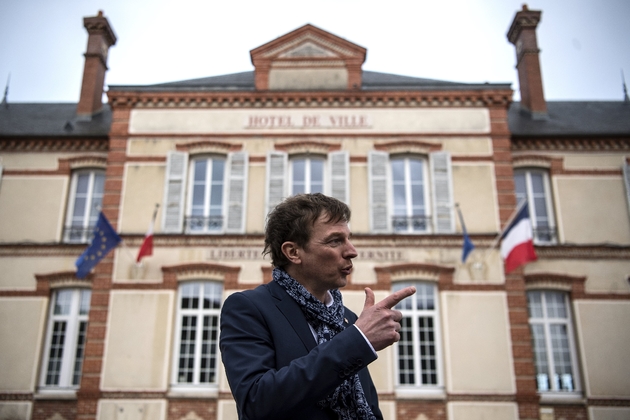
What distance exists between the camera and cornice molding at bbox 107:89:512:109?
14258 millimetres

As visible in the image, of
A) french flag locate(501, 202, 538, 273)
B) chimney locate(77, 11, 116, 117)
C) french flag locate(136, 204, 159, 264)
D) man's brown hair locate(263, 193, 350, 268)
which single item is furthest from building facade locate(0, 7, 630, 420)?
man's brown hair locate(263, 193, 350, 268)

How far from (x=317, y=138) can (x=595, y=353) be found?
27.4 ft

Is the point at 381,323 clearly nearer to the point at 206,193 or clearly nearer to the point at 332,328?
the point at 332,328

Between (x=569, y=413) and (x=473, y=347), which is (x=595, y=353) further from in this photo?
(x=473, y=347)

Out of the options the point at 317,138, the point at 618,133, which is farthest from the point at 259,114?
the point at 618,133

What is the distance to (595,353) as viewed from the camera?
12766 millimetres

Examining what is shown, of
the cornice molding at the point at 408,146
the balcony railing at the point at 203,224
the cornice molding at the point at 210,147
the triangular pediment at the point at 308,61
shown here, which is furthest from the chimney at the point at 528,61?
the balcony railing at the point at 203,224

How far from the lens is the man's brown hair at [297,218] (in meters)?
2.58

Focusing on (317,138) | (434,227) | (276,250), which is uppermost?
(317,138)

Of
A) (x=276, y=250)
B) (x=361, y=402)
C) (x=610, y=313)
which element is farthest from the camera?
(x=610, y=313)

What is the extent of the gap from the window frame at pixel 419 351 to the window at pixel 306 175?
9.31 ft

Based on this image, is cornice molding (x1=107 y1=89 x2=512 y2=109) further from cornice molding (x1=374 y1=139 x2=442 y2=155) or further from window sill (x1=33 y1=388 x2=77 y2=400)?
window sill (x1=33 y1=388 x2=77 y2=400)

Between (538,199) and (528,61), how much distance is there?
515 centimetres

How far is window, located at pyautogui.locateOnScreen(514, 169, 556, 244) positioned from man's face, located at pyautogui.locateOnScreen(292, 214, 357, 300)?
1237 centimetres
